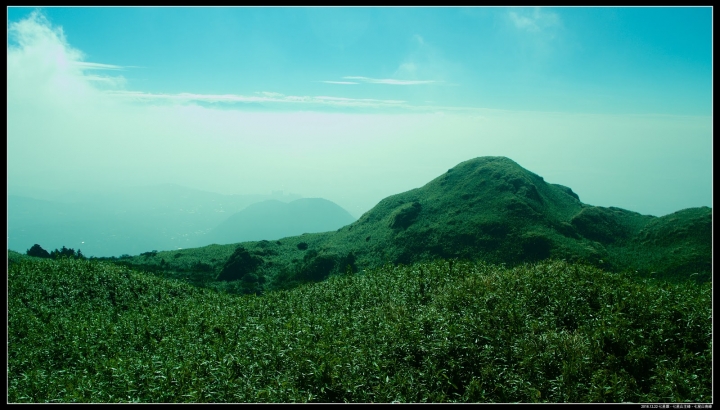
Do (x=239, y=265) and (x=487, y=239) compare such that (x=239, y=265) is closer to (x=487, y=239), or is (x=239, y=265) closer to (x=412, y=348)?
(x=487, y=239)

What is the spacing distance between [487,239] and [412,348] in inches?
1442

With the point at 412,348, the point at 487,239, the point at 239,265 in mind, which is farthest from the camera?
the point at 239,265

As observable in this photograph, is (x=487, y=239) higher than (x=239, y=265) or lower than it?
higher

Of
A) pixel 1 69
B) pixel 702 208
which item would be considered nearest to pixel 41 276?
pixel 1 69

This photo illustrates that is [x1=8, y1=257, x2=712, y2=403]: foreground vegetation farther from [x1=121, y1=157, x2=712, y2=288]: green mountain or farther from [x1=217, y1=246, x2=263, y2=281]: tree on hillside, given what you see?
[x1=217, y1=246, x2=263, y2=281]: tree on hillside

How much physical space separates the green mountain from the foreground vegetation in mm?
25899

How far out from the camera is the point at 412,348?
33.8 feet

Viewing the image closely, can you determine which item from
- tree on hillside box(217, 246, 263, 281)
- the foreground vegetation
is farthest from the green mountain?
the foreground vegetation

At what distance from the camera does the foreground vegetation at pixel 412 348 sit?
867 cm

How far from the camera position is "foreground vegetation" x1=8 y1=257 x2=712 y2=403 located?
8672 millimetres

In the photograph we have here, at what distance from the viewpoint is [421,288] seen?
1786cm

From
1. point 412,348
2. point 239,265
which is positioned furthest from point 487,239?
point 412,348

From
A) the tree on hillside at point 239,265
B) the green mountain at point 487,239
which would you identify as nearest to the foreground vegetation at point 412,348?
the green mountain at point 487,239
